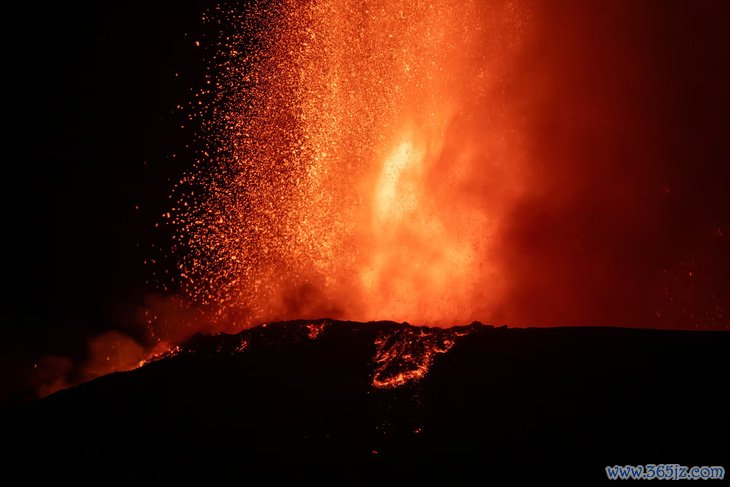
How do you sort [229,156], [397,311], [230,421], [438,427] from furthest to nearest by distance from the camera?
1. [229,156]
2. [397,311]
3. [230,421]
4. [438,427]

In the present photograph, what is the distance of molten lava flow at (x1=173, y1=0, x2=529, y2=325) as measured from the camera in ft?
51.3

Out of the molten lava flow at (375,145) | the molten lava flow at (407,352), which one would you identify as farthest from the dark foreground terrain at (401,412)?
the molten lava flow at (375,145)

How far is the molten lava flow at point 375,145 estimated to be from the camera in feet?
51.3

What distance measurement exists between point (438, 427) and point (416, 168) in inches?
403

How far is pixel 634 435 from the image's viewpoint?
638 cm

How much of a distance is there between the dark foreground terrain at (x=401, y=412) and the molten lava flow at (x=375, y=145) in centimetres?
625

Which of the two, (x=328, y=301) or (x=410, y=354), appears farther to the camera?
(x=328, y=301)

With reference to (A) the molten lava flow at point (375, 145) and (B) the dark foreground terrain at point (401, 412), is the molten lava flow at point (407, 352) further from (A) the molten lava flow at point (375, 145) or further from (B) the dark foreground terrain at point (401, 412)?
(A) the molten lava flow at point (375, 145)

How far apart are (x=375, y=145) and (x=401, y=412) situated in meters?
10.1

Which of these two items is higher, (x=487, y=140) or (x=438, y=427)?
(x=487, y=140)

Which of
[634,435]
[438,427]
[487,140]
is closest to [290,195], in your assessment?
[487,140]

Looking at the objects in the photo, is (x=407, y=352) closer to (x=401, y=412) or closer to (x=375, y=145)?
(x=401, y=412)

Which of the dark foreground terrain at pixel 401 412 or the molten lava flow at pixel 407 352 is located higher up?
the molten lava flow at pixel 407 352

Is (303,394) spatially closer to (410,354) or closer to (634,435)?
(410,354)
